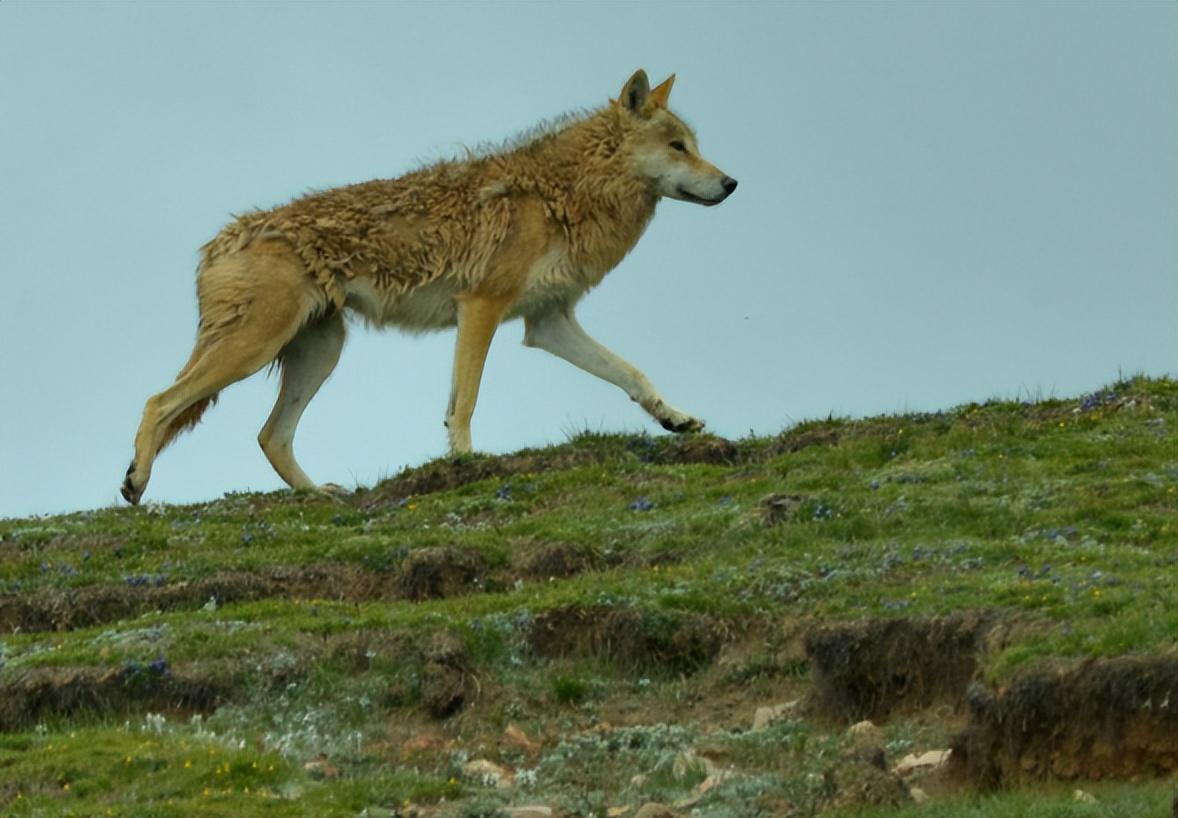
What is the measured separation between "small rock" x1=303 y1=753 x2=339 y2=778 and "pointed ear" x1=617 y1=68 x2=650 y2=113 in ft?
35.2

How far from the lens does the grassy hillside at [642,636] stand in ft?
36.0

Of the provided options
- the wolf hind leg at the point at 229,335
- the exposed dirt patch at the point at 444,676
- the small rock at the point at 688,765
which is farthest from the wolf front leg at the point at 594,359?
the small rock at the point at 688,765

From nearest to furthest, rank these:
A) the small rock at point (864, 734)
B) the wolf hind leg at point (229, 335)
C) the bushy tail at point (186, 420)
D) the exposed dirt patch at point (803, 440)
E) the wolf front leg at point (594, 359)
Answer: the small rock at point (864, 734)
the exposed dirt patch at point (803, 440)
the wolf hind leg at point (229, 335)
the bushy tail at point (186, 420)
the wolf front leg at point (594, 359)

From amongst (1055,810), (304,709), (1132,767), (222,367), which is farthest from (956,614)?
(222,367)

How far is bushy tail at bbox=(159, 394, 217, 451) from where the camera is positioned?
63.7ft

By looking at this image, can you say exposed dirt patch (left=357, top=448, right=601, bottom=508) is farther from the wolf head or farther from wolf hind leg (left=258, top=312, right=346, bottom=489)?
the wolf head

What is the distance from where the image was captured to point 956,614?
492 inches

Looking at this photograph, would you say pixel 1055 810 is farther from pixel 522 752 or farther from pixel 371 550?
Result: pixel 371 550

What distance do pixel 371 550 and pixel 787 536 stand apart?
123 inches

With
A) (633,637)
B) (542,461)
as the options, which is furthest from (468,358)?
(633,637)

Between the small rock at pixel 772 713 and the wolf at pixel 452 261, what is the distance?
7381 millimetres

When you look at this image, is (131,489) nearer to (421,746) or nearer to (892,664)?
(421,746)

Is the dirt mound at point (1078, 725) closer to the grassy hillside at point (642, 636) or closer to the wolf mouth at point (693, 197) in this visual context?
the grassy hillside at point (642, 636)

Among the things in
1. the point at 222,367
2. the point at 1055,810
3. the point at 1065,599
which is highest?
the point at 222,367
